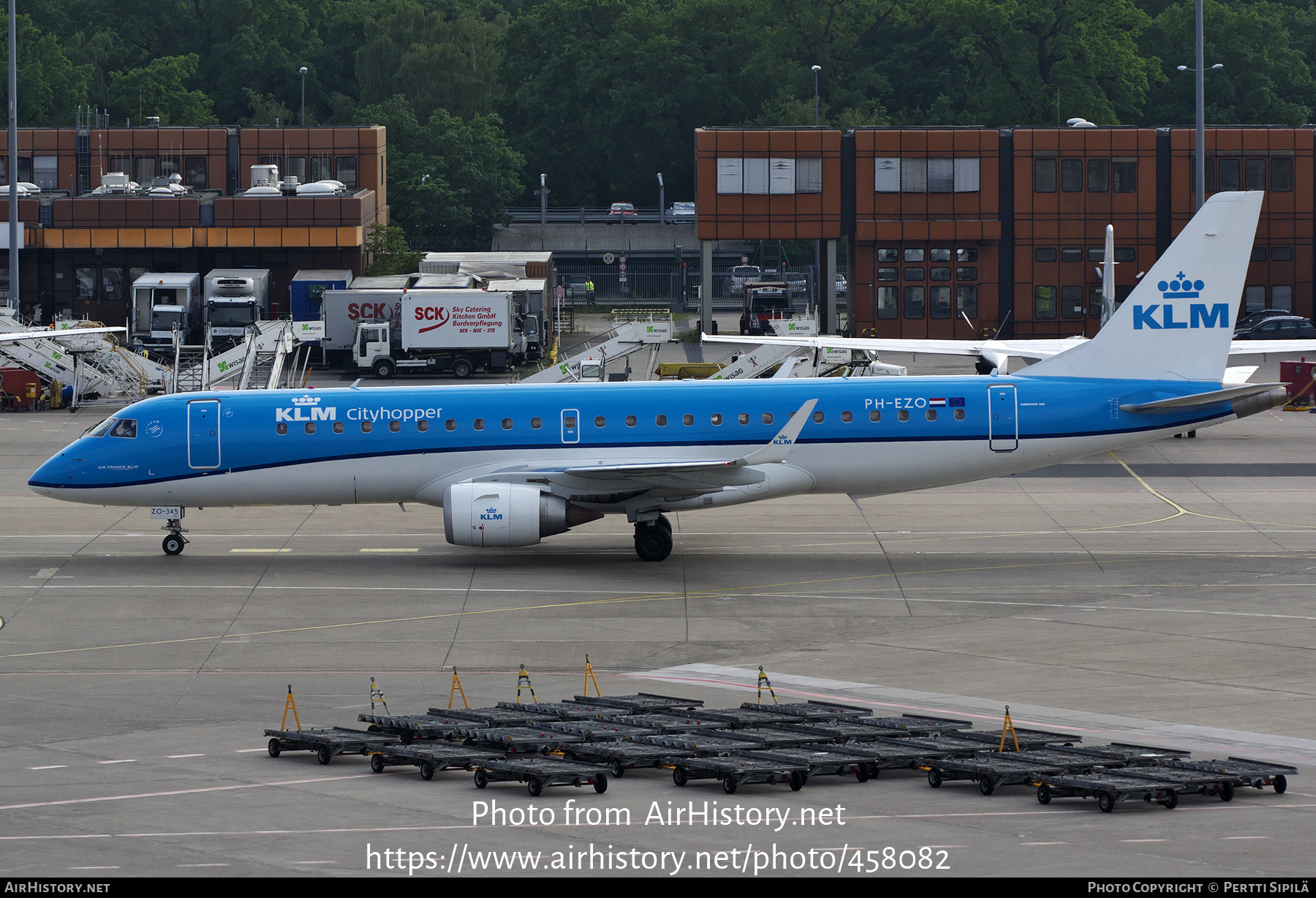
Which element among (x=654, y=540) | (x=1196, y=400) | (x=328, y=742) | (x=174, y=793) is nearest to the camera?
(x=174, y=793)

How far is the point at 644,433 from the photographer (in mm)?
37281

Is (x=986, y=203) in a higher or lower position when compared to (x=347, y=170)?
lower

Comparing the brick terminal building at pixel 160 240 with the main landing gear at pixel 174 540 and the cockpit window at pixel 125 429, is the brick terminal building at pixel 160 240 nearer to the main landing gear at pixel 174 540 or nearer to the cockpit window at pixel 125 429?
the main landing gear at pixel 174 540

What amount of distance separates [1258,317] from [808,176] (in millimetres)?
25322

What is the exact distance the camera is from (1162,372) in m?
37.9

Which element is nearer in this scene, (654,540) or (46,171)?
(654,540)

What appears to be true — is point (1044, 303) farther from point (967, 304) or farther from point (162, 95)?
point (162, 95)

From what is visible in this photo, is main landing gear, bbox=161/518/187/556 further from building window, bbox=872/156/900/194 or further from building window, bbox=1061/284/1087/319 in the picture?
building window, bbox=1061/284/1087/319

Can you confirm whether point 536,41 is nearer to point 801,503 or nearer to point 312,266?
point 312,266

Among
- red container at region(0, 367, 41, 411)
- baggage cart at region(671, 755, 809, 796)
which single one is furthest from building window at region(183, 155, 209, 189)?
baggage cart at region(671, 755, 809, 796)

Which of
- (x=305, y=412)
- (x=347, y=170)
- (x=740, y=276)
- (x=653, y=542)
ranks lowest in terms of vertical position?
(x=653, y=542)

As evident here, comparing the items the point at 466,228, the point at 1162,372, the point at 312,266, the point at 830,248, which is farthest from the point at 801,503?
the point at 466,228

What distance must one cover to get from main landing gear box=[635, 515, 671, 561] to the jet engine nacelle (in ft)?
7.44

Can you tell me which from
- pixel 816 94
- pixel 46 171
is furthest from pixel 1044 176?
pixel 46 171
